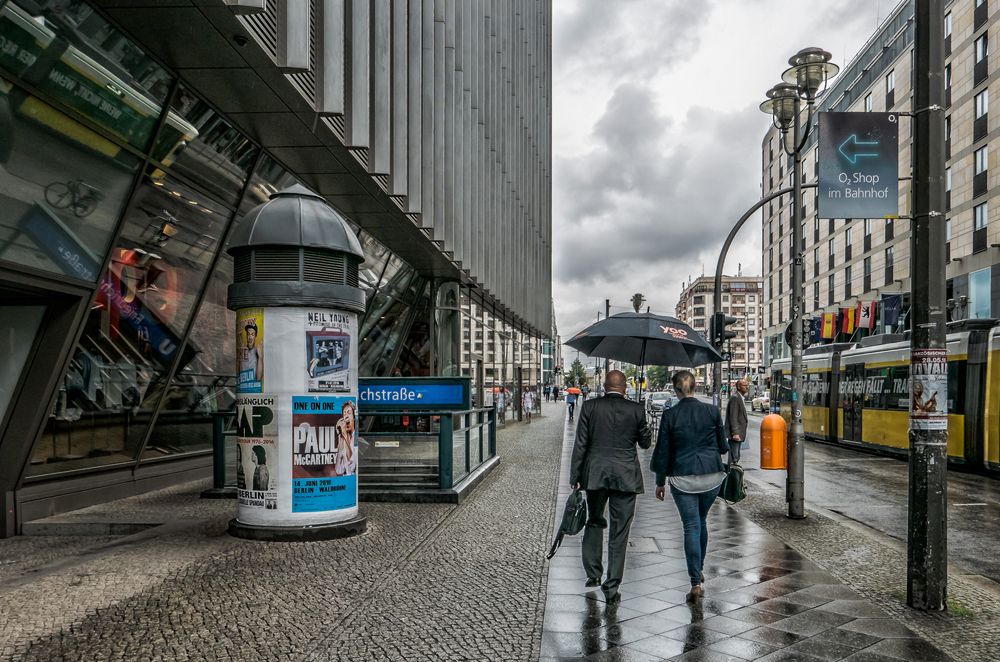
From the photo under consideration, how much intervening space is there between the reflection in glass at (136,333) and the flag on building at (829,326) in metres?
46.9

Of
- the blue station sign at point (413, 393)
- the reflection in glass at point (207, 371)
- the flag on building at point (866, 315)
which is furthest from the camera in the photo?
the flag on building at point (866, 315)

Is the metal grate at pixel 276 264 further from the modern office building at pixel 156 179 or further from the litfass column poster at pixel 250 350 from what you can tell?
the modern office building at pixel 156 179

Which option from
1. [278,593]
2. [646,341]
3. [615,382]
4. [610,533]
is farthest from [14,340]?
[646,341]

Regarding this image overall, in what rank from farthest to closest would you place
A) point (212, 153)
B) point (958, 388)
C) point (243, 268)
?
point (958, 388)
point (212, 153)
point (243, 268)

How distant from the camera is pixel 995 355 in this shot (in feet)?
54.3

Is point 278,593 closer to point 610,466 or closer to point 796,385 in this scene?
point 610,466

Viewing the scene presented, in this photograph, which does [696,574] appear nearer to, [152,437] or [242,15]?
[242,15]

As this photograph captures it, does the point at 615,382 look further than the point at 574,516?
→ Yes

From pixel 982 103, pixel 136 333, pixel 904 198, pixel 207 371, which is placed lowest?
pixel 207 371

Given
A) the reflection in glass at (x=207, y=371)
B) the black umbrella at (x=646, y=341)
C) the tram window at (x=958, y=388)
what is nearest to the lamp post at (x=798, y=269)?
the black umbrella at (x=646, y=341)

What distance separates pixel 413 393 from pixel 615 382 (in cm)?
583

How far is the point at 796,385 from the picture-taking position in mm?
11391

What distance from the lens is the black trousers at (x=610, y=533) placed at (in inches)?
253

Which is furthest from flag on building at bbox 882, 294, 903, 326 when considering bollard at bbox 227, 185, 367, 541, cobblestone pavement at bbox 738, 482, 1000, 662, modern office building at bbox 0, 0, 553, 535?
bollard at bbox 227, 185, 367, 541
